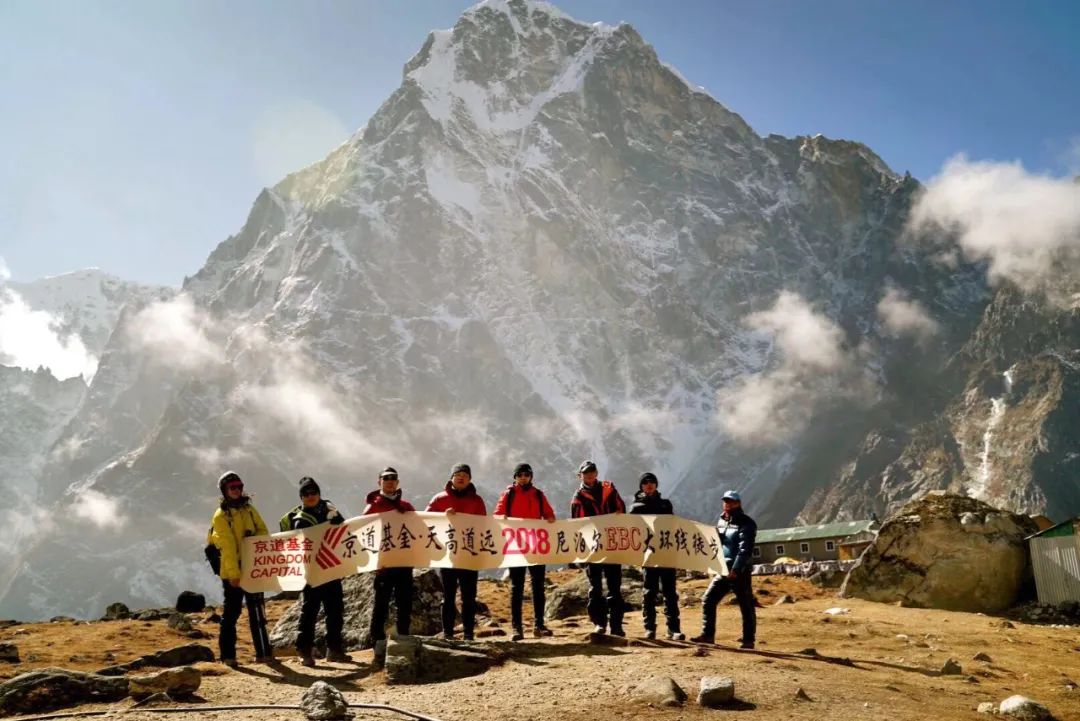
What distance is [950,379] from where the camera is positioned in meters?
154

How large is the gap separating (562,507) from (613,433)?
78.0 feet

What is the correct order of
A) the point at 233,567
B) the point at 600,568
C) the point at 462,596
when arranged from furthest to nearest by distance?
the point at 600,568 → the point at 462,596 → the point at 233,567

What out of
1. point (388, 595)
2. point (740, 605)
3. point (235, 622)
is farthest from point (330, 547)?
point (740, 605)

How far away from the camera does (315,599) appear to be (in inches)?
458

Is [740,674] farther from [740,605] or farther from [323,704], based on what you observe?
[323,704]

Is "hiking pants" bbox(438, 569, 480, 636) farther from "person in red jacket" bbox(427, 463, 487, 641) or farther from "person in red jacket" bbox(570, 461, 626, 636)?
"person in red jacket" bbox(570, 461, 626, 636)

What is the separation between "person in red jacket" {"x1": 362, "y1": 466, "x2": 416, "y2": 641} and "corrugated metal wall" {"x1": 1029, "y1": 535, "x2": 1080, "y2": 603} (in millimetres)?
15047

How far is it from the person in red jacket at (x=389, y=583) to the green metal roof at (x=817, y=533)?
7316 cm

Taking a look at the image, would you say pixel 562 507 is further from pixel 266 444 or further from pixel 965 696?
pixel 965 696

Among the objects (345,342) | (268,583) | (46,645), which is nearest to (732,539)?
(268,583)

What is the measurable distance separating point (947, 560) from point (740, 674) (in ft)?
42.1

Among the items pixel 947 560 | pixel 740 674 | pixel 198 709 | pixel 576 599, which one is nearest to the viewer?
pixel 198 709

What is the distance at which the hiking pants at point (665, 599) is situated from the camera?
1209 centimetres

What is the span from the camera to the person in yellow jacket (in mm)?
11538
